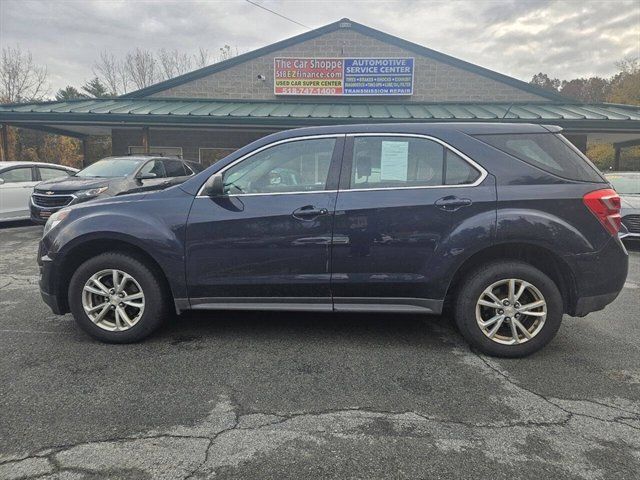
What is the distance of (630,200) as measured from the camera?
8008 mm

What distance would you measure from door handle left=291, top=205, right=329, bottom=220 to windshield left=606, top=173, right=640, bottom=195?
306 inches

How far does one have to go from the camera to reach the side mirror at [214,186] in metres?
3.42

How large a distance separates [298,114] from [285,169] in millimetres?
9695

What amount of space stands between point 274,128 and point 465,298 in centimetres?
1101

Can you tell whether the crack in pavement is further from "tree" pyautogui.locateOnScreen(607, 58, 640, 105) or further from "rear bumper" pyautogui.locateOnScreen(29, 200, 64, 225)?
"tree" pyautogui.locateOnScreen(607, 58, 640, 105)

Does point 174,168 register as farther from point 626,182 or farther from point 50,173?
point 626,182

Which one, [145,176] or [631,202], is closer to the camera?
[631,202]

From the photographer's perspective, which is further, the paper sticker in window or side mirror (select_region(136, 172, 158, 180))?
side mirror (select_region(136, 172, 158, 180))

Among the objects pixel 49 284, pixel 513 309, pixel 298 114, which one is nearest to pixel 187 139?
pixel 298 114

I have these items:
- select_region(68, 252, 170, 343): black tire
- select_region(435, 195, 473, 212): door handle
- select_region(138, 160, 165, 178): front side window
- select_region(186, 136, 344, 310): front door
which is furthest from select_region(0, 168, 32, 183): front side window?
select_region(435, 195, 473, 212): door handle

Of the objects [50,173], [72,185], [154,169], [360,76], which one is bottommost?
[72,185]

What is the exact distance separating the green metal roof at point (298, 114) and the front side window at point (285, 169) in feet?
28.8

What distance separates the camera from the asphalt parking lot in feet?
7.20

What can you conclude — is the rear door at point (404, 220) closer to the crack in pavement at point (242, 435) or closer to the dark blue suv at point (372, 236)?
the dark blue suv at point (372, 236)
